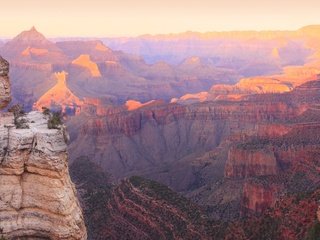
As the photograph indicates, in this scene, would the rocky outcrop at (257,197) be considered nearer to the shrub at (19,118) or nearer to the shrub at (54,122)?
the shrub at (19,118)

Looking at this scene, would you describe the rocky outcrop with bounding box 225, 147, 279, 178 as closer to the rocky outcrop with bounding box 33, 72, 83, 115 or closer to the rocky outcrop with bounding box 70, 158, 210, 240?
the rocky outcrop with bounding box 70, 158, 210, 240

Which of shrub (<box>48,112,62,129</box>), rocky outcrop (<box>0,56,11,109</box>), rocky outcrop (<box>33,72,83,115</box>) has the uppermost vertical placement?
rocky outcrop (<box>0,56,11,109</box>)

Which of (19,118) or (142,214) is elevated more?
(19,118)

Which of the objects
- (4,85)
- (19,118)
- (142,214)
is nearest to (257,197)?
(142,214)

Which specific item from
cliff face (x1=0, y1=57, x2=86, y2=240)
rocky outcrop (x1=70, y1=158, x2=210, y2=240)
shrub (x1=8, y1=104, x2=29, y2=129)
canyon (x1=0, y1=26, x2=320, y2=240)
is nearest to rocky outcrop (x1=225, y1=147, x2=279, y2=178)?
canyon (x1=0, y1=26, x2=320, y2=240)

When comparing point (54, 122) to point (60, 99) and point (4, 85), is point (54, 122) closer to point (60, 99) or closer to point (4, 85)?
point (4, 85)

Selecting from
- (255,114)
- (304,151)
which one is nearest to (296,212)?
(304,151)

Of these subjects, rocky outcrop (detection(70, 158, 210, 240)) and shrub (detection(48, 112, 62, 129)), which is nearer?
shrub (detection(48, 112, 62, 129))

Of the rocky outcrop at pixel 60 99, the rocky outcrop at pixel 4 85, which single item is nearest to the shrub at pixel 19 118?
the rocky outcrop at pixel 4 85

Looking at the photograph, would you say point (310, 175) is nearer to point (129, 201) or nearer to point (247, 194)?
point (247, 194)
